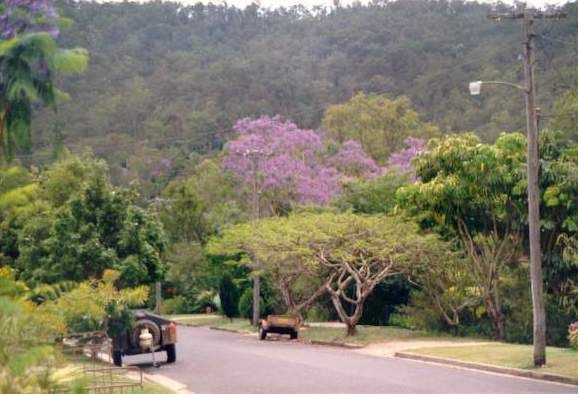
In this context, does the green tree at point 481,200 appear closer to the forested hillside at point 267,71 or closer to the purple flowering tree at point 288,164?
the purple flowering tree at point 288,164

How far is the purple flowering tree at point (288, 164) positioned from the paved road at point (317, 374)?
20.6m

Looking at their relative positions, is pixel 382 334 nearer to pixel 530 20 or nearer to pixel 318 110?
pixel 530 20

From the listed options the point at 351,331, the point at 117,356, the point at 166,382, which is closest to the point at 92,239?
the point at 117,356

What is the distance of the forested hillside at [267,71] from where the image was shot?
2904 inches

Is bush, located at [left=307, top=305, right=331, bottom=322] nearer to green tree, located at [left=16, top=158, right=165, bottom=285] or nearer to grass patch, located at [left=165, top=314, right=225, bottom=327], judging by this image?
grass patch, located at [left=165, top=314, right=225, bottom=327]

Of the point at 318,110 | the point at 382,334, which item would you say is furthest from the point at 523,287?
the point at 318,110

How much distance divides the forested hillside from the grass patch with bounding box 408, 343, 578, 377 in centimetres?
3123

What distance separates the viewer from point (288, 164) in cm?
5434

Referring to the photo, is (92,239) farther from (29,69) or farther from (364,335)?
(29,69)

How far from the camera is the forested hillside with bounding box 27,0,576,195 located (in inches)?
2904

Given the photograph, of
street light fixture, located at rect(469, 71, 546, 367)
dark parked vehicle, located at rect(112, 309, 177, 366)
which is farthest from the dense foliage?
street light fixture, located at rect(469, 71, 546, 367)

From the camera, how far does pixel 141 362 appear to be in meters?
29.8

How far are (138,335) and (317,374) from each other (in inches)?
236

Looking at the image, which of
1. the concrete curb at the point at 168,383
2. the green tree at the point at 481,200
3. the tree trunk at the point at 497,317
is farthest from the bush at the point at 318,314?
the concrete curb at the point at 168,383
